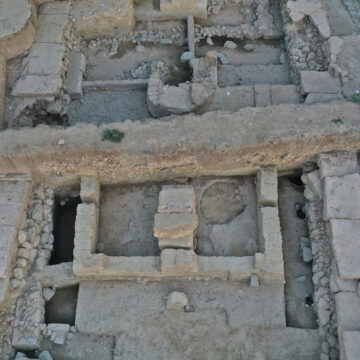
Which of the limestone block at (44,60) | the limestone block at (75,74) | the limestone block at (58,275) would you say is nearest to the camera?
the limestone block at (58,275)

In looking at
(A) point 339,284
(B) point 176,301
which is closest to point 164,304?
(B) point 176,301

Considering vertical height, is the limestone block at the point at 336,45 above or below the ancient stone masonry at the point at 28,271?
above

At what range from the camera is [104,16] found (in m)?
9.61

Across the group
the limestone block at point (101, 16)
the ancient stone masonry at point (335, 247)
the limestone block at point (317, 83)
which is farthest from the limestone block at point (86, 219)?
the limestone block at point (317, 83)

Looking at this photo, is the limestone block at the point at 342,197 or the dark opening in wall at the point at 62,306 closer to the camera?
the limestone block at the point at 342,197

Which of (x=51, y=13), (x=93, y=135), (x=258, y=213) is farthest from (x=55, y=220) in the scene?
(x=51, y=13)

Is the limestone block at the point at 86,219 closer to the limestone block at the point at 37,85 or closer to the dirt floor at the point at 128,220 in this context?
the dirt floor at the point at 128,220

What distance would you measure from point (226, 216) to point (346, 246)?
Answer: 6.21 feet

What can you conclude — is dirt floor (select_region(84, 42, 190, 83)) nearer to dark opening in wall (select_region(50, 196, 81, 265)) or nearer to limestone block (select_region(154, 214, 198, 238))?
dark opening in wall (select_region(50, 196, 81, 265))

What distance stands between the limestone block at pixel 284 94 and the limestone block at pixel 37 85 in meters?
3.88

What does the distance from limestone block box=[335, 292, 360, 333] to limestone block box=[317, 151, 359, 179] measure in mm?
1863

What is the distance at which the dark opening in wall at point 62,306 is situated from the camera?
7.29 meters

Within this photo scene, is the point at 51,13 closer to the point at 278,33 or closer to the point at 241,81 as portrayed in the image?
the point at 241,81

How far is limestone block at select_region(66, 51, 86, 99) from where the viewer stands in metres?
9.07
